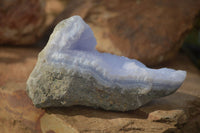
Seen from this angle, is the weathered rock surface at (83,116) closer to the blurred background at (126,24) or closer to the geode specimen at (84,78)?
the geode specimen at (84,78)

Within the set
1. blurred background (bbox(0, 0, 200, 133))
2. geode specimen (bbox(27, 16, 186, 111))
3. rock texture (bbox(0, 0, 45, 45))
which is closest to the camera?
geode specimen (bbox(27, 16, 186, 111))

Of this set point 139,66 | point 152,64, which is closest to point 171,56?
point 152,64

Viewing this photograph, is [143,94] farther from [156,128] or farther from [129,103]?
[156,128]

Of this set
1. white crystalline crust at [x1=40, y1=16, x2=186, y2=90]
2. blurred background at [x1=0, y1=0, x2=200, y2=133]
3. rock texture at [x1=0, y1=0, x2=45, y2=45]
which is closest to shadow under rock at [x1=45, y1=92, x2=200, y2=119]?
white crystalline crust at [x1=40, y1=16, x2=186, y2=90]

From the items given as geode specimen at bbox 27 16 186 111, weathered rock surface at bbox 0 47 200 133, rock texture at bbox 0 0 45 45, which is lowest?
rock texture at bbox 0 0 45 45

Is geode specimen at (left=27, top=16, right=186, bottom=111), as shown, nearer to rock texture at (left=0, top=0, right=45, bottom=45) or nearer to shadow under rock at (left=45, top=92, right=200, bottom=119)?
shadow under rock at (left=45, top=92, right=200, bottom=119)

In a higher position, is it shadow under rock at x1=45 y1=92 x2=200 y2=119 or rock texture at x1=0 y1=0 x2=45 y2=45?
shadow under rock at x1=45 y1=92 x2=200 y2=119

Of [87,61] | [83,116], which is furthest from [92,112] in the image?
[87,61]
